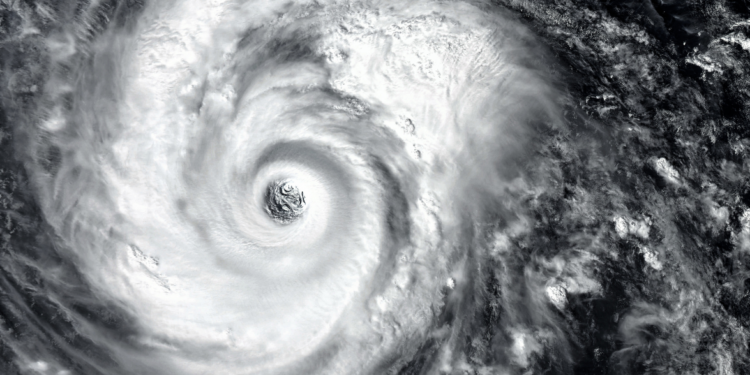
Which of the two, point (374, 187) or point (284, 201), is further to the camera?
point (284, 201)

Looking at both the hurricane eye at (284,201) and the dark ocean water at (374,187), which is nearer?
the dark ocean water at (374,187)

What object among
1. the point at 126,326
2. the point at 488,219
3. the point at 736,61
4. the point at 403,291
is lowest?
the point at 126,326

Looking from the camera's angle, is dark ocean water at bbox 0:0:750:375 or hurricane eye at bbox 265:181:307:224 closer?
dark ocean water at bbox 0:0:750:375

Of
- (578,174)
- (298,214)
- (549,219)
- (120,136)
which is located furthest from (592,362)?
(120,136)

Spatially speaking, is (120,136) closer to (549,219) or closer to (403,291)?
(403,291)

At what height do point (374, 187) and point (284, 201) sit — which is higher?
point (374, 187)

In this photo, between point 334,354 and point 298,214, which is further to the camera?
point 298,214

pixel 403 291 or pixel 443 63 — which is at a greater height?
pixel 443 63
